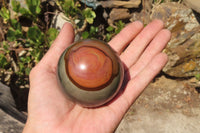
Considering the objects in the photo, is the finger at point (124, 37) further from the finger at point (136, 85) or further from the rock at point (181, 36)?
the rock at point (181, 36)

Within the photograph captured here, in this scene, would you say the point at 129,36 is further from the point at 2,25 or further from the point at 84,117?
the point at 2,25

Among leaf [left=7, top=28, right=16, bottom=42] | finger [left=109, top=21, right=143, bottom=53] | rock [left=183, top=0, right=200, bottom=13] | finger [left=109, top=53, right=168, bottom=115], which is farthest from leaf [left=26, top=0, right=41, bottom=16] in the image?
rock [left=183, top=0, right=200, bottom=13]

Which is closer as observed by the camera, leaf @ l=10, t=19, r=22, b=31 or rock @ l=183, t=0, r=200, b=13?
rock @ l=183, t=0, r=200, b=13

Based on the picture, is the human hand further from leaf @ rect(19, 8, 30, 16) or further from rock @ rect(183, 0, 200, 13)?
leaf @ rect(19, 8, 30, 16)

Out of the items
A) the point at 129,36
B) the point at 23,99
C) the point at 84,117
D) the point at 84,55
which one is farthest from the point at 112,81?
the point at 23,99

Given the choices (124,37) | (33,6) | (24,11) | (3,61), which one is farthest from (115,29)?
(3,61)

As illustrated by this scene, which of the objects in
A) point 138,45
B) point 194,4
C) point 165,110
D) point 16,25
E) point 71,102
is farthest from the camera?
point 165,110

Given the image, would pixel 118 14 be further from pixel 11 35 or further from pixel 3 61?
pixel 3 61

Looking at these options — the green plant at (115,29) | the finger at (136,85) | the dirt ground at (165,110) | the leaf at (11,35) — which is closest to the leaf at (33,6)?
the leaf at (11,35)
